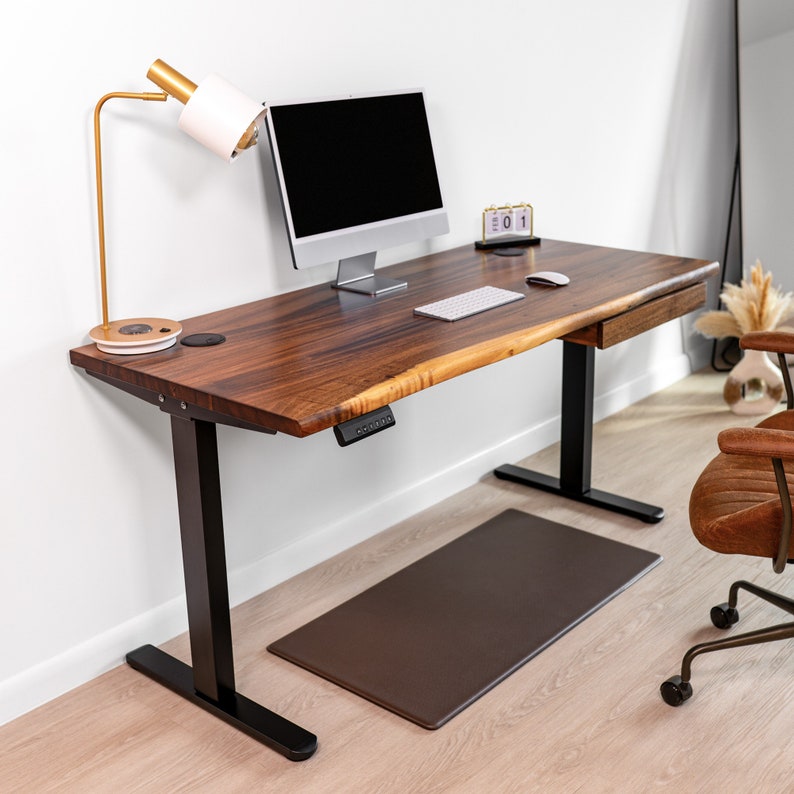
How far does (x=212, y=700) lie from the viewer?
2.22 m

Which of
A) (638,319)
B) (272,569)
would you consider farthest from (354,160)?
(272,569)

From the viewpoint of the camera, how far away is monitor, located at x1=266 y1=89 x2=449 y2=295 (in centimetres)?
236

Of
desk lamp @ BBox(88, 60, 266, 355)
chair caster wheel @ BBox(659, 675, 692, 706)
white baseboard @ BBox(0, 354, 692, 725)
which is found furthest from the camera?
white baseboard @ BBox(0, 354, 692, 725)

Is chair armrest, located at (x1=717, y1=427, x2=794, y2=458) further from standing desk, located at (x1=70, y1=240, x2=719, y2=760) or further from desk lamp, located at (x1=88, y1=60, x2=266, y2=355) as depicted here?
desk lamp, located at (x1=88, y1=60, x2=266, y2=355)

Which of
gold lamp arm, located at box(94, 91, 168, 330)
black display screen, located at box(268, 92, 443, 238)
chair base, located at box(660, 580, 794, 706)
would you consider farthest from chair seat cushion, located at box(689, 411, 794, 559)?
gold lamp arm, located at box(94, 91, 168, 330)

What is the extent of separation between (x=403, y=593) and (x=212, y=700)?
24.2 inches

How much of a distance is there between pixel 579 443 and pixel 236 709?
136 cm

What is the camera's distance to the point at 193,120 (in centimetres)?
205

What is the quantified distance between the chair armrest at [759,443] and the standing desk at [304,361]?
1.61ft

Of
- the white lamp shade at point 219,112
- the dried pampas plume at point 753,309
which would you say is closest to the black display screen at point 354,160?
the white lamp shade at point 219,112

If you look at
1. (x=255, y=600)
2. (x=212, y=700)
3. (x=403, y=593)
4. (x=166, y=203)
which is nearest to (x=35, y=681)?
(x=212, y=700)

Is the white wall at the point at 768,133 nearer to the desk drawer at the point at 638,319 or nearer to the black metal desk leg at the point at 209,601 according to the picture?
the desk drawer at the point at 638,319

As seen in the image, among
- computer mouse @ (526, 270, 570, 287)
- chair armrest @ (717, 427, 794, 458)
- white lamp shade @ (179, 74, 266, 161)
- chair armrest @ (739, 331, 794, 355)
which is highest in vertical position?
white lamp shade @ (179, 74, 266, 161)

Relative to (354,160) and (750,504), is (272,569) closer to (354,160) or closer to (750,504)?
(354,160)
